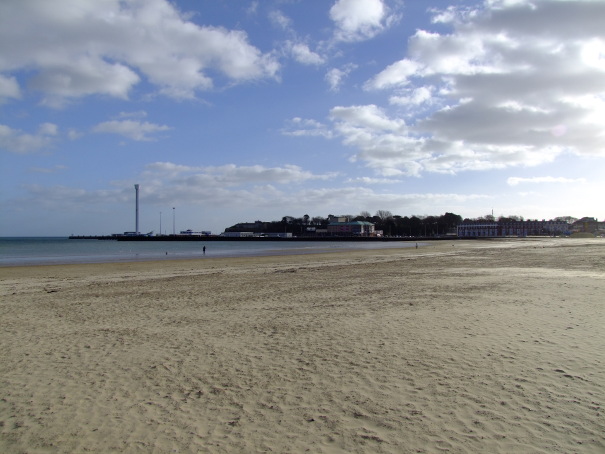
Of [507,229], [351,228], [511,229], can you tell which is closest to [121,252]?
[351,228]

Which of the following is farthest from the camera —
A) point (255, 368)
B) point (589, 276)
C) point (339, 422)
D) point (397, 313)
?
point (589, 276)

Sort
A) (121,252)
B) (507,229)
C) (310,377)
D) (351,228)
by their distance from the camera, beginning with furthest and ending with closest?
1. (351,228)
2. (507,229)
3. (121,252)
4. (310,377)

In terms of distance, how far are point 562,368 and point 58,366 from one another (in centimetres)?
685

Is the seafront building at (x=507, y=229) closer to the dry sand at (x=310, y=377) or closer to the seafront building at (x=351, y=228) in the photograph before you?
the seafront building at (x=351, y=228)

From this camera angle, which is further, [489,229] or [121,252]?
[489,229]

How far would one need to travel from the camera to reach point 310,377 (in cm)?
521

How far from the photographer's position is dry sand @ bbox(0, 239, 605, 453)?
3770mm

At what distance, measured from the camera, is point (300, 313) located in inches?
368

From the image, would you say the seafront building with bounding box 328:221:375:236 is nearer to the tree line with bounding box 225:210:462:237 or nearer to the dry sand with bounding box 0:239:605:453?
the tree line with bounding box 225:210:462:237

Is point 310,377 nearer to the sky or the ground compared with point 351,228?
nearer to the ground

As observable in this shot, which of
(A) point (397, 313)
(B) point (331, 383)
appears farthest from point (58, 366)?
(A) point (397, 313)

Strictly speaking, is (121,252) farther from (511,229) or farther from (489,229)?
(511,229)

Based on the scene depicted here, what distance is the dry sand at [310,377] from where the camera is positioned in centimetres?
377

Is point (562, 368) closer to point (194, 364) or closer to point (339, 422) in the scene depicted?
point (339, 422)
